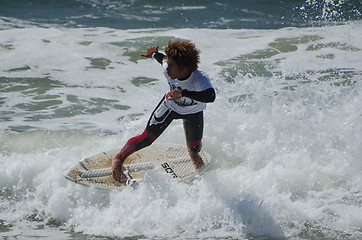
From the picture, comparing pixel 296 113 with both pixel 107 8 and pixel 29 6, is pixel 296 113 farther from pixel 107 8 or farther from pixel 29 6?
pixel 29 6

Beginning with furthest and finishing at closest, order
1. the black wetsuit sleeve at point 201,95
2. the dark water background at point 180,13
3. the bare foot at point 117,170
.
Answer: the dark water background at point 180,13, the bare foot at point 117,170, the black wetsuit sleeve at point 201,95

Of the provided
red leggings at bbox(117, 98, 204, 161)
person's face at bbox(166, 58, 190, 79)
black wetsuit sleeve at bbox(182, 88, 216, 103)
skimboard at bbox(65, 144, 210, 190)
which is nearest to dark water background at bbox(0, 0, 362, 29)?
skimboard at bbox(65, 144, 210, 190)

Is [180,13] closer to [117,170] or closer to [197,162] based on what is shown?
[197,162]

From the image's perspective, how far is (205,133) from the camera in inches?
225

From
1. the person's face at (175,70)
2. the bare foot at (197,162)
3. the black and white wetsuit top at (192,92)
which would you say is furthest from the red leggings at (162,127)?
the person's face at (175,70)

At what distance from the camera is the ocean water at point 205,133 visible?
3875 millimetres

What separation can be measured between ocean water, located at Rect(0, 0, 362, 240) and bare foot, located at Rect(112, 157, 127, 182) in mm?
219

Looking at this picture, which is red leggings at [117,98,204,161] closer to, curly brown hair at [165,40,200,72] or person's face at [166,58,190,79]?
person's face at [166,58,190,79]

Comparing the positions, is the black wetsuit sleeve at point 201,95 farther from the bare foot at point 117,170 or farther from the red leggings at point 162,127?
the bare foot at point 117,170

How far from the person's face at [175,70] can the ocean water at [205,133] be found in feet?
3.76

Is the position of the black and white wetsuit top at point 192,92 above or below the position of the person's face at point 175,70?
below

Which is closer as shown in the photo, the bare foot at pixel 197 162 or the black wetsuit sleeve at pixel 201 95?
the black wetsuit sleeve at pixel 201 95

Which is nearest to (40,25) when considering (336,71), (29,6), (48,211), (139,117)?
(29,6)

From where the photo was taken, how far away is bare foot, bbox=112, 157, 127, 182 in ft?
14.7
